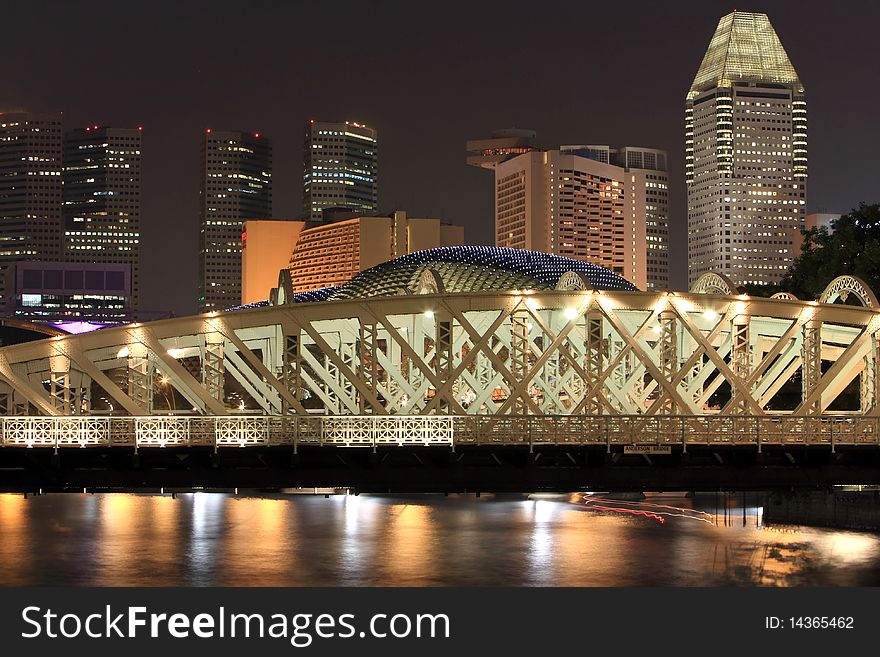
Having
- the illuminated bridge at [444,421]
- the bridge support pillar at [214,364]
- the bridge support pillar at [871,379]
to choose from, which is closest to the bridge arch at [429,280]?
the illuminated bridge at [444,421]

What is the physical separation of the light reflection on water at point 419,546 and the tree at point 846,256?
27453 millimetres

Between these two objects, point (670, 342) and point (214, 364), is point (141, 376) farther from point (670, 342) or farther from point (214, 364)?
point (670, 342)

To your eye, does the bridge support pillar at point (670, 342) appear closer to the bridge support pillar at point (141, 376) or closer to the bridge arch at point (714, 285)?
the bridge arch at point (714, 285)

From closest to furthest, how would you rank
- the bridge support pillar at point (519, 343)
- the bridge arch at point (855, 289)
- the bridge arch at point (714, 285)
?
the bridge support pillar at point (519, 343) → the bridge arch at point (855, 289) → the bridge arch at point (714, 285)

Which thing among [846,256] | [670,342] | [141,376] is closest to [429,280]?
[670,342]

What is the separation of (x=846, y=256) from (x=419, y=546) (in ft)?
196

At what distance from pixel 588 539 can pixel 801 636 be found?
31995mm

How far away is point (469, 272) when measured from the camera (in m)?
175

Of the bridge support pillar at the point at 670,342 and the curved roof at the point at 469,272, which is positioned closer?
the bridge support pillar at the point at 670,342

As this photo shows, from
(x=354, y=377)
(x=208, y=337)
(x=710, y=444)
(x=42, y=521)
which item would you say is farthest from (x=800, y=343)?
(x=42, y=521)

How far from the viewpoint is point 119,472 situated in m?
64.5

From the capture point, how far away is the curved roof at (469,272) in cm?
17250

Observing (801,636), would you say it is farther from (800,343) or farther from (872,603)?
(800,343)

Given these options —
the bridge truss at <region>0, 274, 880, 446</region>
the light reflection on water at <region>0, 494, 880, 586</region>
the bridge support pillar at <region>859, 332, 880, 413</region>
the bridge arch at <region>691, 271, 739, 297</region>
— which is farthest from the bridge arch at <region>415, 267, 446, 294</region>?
the bridge support pillar at <region>859, 332, 880, 413</region>
